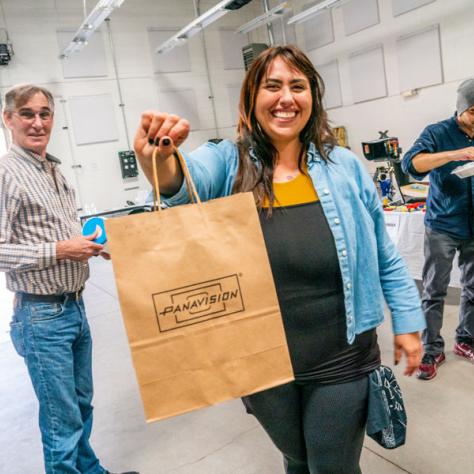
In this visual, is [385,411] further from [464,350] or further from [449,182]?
[464,350]

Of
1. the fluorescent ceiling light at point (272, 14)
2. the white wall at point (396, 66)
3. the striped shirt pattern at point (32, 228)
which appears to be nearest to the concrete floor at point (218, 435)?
the striped shirt pattern at point (32, 228)

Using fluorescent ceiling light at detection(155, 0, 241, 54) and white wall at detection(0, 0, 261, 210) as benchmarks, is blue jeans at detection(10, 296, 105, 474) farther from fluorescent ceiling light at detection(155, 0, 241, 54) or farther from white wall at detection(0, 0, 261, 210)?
white wall at detection(0, 0, 261, 210)

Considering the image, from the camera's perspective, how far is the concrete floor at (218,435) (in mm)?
2068

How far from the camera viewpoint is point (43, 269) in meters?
1.66

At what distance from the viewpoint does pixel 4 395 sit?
3.28m

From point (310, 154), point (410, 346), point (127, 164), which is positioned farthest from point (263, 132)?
point (127, 164)

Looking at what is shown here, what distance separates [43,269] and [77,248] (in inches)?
5.9

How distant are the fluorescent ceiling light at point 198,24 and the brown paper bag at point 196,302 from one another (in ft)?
19.8

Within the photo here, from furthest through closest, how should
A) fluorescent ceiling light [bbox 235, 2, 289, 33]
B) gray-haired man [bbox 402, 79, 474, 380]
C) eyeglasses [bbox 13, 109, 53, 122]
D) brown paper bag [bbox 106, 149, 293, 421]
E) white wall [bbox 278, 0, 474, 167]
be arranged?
fluorescent ceiling light [bbox 235, 2, 289, 33] < white wall [bbox 278, 0, 474, 167] < gray-haired man [bbox 402, 79, 474, 380] < eyeglasses [bbox 13, 109, 53, 122] < brown paper bag [bbox 106, 149, 293, 421]

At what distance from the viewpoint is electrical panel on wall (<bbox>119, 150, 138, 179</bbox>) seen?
29.3ft

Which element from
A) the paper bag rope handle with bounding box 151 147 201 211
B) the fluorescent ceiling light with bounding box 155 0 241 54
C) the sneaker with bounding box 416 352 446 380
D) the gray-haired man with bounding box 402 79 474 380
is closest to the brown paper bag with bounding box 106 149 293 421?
the paper bag rope handle with bounding box 151 147 201 211

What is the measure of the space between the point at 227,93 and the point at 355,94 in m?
2.88

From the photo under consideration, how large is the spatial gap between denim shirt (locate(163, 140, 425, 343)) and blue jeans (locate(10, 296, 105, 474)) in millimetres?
Result: 908

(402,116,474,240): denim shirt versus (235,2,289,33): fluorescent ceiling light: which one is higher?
(235,2,289,33): fluorescent ceiling light
